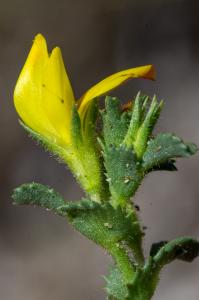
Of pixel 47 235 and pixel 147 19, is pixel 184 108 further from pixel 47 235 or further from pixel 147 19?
pixel 47 235

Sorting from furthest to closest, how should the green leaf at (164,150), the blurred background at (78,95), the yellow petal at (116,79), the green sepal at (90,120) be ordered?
1. the blurred background at (78,95)
2. the green sepal at (90,120)
3. the yellow petal at (116,79)
4. the green leaf at (164,150)

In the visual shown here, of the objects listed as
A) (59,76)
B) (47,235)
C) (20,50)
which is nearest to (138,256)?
(59,76)

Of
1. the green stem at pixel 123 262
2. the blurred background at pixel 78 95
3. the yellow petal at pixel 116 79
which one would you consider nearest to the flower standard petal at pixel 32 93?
the yellow petal at pixel 116 79

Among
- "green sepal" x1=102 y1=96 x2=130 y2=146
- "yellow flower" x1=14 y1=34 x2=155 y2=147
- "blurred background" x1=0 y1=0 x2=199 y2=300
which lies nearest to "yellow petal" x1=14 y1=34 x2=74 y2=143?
"yellow flower" x1=14 y1=34 x2=155 y2=147

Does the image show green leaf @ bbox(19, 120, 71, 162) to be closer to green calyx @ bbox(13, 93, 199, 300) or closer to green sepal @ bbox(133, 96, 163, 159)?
green calyx @ bbox(13, 93, 199, 300)

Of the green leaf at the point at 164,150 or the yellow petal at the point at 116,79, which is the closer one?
the green leaf at the point at 164,150

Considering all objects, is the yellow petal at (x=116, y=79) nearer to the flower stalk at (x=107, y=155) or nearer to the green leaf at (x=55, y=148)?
the flower stalk at (x=107, y=155)

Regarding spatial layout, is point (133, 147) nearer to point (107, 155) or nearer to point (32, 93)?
point (107, 155)
